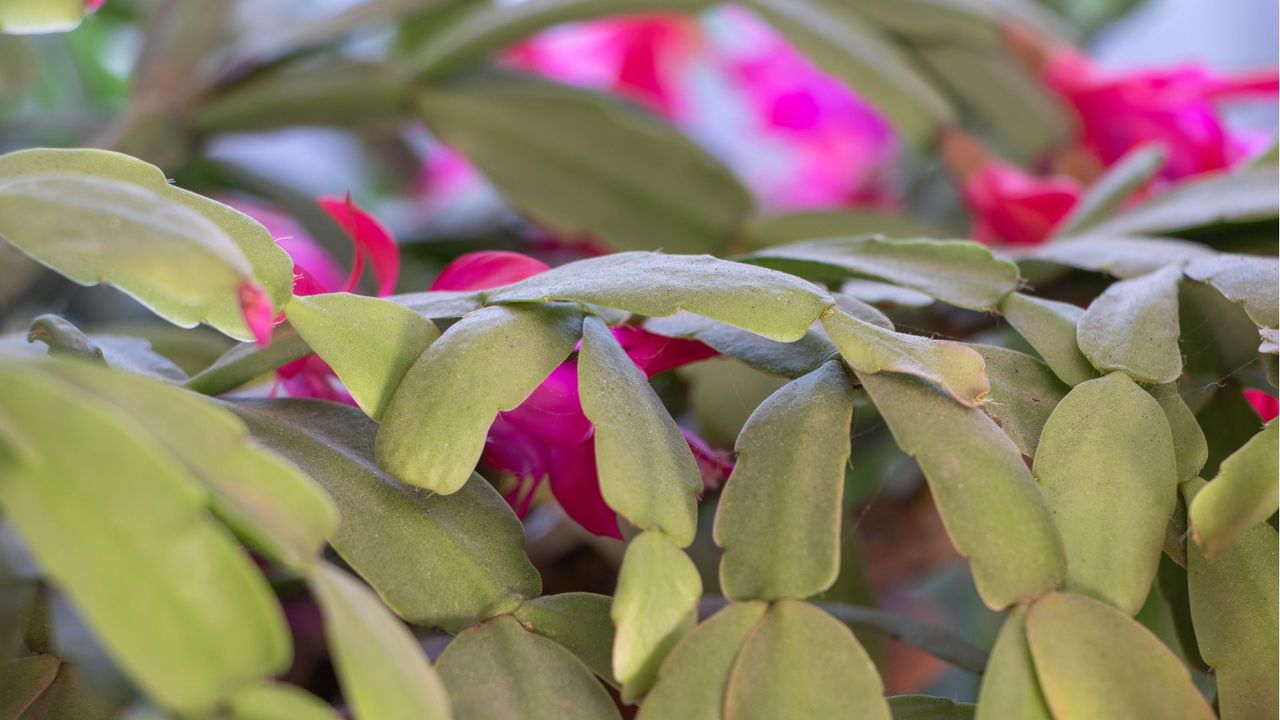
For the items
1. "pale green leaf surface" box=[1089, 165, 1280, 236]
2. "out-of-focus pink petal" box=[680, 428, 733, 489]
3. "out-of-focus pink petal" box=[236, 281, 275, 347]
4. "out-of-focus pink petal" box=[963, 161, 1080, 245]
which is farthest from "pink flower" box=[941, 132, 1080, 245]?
"out-of-focus pink petal" box=[236, 281, 275, 347]

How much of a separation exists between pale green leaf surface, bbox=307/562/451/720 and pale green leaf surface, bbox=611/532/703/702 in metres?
0.06

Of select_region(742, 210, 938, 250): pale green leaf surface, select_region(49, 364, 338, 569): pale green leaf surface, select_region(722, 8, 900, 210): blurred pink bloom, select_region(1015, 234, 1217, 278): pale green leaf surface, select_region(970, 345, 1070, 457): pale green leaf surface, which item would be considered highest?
select_region(49, 364, 338, 569): pale green leaf surface

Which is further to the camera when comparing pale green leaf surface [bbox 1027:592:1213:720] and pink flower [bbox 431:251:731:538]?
pink flower [bbox 431:251:731:538]

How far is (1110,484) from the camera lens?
35 centimetres

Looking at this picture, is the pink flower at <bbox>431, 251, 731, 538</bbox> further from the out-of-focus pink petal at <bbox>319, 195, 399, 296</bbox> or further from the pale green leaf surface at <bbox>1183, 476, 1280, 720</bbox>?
the pale green leaf surface at <bbox>1183, 476, 1280, 720</bbox>

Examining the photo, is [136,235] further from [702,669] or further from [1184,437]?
[1184,437]

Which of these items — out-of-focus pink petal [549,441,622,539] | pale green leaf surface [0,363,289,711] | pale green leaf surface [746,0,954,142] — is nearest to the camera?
pale green leaf surface [0,363,289,711]

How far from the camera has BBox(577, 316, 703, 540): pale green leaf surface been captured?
32 centimetres

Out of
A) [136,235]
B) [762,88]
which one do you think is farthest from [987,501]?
[762,88]

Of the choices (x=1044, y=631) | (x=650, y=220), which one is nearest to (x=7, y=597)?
(x=1044, y=631)

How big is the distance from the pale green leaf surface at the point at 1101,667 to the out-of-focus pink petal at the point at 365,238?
1.08ft

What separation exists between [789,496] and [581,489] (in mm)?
131

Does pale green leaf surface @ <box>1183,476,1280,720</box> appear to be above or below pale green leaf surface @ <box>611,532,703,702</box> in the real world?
below

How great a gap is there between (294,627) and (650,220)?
373mm
